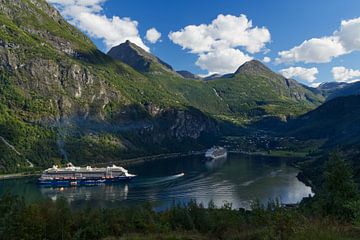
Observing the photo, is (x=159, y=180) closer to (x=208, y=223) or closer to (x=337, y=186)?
(x=208, y=223)

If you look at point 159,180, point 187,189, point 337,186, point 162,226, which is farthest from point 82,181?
point 337,186

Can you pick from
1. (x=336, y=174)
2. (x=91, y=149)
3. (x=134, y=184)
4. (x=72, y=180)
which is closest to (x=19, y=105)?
(x=91, y=149)

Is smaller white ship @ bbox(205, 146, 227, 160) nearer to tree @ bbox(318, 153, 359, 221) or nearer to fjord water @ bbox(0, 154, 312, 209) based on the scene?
fjord water @ bbox(0, 154, 312, 209)

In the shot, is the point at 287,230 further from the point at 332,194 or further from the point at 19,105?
the point at 19,105

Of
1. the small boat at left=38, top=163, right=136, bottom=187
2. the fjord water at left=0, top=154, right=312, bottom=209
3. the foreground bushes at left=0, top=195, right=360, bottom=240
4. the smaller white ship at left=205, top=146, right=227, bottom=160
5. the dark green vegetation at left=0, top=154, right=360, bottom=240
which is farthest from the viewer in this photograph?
the smaller white ship at left=205, top=146, right=227, bottom=160

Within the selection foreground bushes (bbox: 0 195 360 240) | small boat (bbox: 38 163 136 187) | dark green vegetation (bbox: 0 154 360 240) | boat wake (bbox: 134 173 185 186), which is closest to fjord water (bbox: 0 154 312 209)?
boat wake (bbox: 134 173 185 186)

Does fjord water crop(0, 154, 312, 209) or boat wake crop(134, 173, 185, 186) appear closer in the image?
fjord water crop(0, 154, 312, 209)
